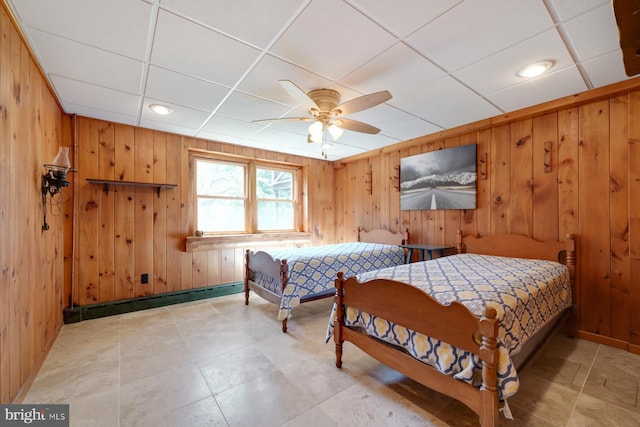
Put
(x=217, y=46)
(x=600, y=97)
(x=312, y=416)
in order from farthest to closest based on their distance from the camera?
(x=600, y=97) → (x=217, y=46) → (x=312, y=416)

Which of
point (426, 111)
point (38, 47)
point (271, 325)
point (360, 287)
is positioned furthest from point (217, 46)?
point (271, 325)

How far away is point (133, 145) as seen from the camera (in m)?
3.52

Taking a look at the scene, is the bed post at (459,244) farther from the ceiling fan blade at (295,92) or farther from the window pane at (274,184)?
the window pane at (274,184)

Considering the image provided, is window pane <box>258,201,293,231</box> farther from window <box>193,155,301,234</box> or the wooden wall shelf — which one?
the wooden wall shelf

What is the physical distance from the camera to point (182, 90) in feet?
8.26

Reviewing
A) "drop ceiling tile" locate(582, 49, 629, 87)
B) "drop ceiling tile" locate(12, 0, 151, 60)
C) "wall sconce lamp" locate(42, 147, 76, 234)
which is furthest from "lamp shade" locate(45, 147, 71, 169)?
"drop ceiling tile" locate(582, 49, 629, 87)

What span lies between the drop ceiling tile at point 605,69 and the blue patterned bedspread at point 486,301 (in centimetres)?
167

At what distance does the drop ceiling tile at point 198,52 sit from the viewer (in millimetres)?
1705

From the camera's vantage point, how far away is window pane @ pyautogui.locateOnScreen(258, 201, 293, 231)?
15.7 feet

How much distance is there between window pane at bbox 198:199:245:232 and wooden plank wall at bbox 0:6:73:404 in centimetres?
174

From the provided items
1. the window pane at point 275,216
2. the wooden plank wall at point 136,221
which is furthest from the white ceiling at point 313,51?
the window pane at point 275,216

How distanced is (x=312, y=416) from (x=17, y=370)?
6.24 feet

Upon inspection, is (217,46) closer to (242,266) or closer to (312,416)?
(312,416)

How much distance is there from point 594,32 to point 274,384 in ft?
10.4
